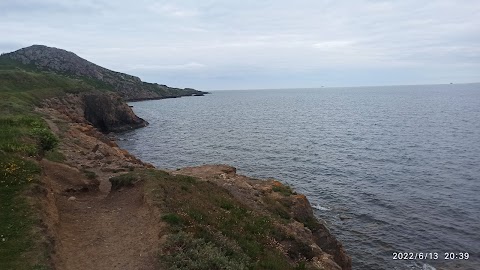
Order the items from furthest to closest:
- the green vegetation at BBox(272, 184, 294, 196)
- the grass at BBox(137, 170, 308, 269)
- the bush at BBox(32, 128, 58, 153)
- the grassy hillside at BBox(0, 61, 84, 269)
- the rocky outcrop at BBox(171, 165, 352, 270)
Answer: the green vegetation at BBox(272, 184, 294, 196)
the bush at BBox(32, 128, 58, 153)
the rocky outcrop at BBox(171, 165, 352, 270)
the grass at BBox(137, 170, 308, 269)
the grassy hillside at BBox(0, 61, 84, 269)

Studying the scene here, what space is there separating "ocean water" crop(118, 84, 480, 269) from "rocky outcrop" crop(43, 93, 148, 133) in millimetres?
6374

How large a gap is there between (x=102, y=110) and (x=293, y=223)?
76.6 m

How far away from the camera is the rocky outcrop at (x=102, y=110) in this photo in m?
83.5

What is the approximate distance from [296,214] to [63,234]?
16.4m

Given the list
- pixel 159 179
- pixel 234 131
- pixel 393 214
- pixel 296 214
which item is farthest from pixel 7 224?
pixel 234 131

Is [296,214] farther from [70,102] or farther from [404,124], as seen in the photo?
[404,124]

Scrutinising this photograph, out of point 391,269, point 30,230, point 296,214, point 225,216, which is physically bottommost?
point 391,269

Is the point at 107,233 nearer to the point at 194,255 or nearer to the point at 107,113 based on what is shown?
the point at 194,255

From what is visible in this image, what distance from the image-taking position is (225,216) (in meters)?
20.2

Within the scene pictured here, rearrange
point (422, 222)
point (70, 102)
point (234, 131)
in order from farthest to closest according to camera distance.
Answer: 1. point (234, 131)
2. point (70, 102)
3. point (422, 222)

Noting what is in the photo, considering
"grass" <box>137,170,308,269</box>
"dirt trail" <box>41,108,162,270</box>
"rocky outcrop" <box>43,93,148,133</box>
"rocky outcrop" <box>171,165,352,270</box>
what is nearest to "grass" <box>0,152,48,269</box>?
"dirt trail" <box>41,108,162,270</box>

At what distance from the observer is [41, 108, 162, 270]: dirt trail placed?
48.6 ft

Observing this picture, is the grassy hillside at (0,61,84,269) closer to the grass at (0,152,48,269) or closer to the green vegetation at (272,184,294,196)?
the grass at (0,152,48,269)

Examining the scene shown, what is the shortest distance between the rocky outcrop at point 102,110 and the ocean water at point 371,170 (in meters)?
6.37
